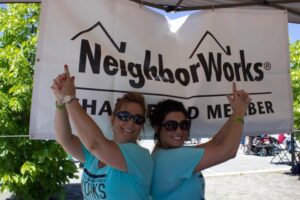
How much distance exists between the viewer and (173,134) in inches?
79.4

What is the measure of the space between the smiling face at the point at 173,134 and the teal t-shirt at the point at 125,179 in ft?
0.62

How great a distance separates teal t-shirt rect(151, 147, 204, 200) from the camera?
1.88 metres

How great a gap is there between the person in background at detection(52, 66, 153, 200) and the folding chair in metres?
15.5

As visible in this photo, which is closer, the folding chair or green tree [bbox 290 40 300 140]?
green tree [bbox 290 40 300 140]

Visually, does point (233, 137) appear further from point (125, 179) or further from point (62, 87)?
point (62, 87)

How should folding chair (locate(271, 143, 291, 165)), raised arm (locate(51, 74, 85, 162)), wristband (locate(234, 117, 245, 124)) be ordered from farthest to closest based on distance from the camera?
folding chair (locate(271, 143, 291, 165)), wristband (locate(234, 117, 245, 124)), raised arm (locate(51, 74, 85, 162))

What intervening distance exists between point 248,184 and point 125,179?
1048cm

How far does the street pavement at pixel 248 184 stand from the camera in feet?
33.1

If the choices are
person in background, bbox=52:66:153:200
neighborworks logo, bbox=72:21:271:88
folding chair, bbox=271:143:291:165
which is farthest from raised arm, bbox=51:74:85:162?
folding chair, bbox=271:143:291:165

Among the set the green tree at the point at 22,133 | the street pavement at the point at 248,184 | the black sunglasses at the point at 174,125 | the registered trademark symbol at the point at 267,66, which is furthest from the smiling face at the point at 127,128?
→ the street pavement at the point at 248,184

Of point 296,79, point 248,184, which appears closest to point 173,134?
A: point 248,184

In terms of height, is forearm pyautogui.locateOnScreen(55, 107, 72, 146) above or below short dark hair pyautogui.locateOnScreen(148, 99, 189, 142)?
below

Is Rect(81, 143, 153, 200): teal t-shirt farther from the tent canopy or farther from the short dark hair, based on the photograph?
the tent canopy

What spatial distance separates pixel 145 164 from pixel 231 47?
3.82ft
